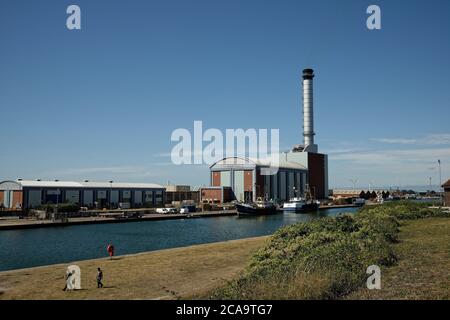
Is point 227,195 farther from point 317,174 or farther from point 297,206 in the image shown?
point 317,174

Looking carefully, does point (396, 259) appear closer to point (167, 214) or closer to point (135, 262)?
point (135, 262)

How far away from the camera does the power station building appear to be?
117562 millimetres

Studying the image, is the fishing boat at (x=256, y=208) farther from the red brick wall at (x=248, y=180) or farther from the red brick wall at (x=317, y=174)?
the red brick wall at (x=317, y=174)

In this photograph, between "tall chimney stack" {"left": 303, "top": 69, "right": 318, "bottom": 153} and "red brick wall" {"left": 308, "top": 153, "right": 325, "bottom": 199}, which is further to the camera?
"tall chimney stack" {"left": 303, "top": 69, "right": 318, "bottom": 153}

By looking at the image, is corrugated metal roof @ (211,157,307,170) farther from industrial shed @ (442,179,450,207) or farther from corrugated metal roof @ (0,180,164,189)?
industrial shed @ (442,179,450,207)

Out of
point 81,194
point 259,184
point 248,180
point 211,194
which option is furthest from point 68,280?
point 211,194

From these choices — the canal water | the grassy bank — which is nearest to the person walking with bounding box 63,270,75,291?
the grassy bank

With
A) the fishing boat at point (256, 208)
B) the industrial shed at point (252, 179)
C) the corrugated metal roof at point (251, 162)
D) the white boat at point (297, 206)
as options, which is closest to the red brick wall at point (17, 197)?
the fishing boat at point (256, 208)

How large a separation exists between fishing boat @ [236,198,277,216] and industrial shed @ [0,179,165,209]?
75.9 ft

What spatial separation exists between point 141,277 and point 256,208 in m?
79.6

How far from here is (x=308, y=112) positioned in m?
139

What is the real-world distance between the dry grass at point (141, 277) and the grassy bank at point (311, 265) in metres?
2.13

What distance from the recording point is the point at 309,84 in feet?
468

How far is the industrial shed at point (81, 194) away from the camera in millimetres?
80375
